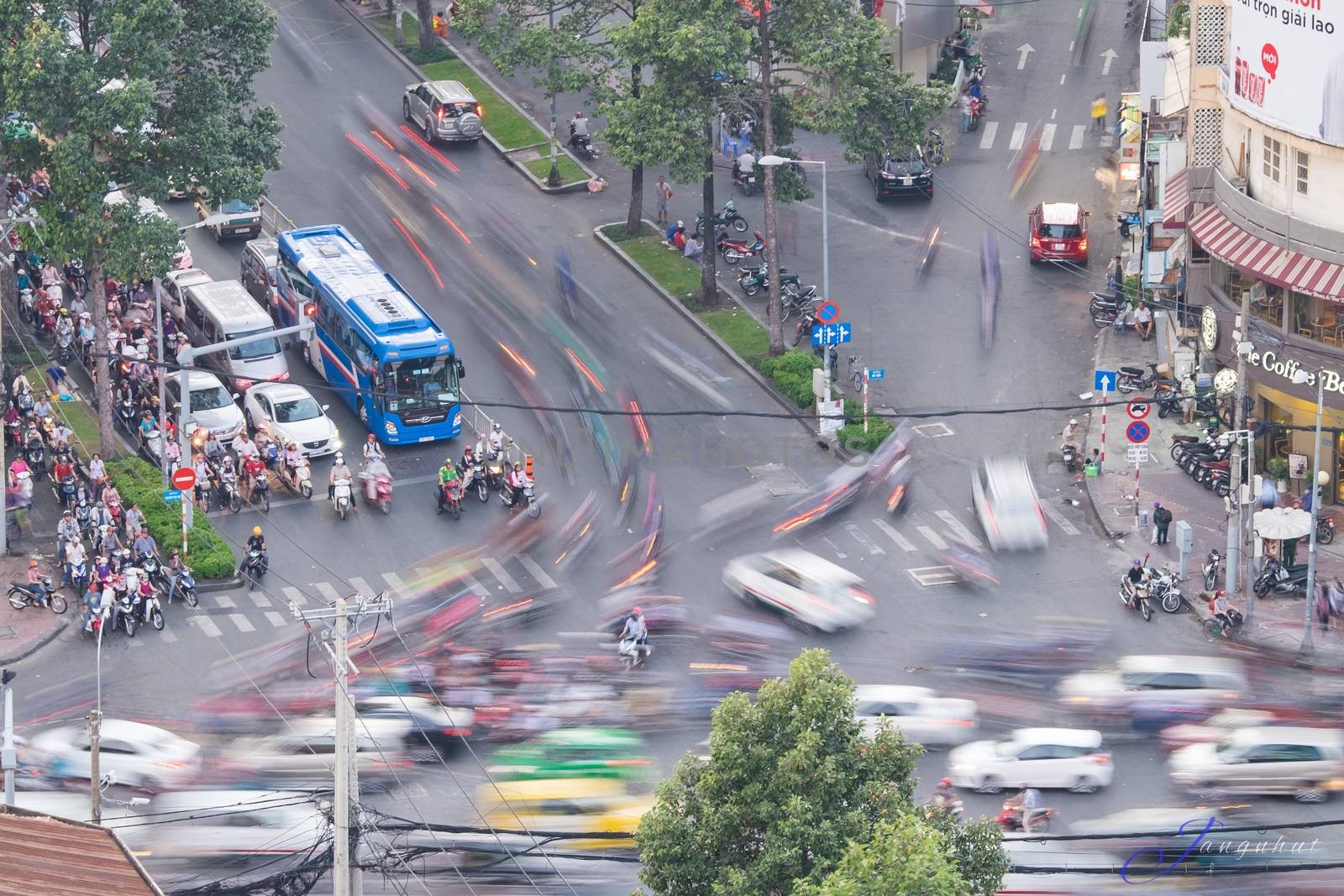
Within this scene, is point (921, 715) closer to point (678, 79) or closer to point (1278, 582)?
point (1278, 582)

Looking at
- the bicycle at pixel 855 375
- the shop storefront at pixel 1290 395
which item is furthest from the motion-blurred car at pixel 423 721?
the shop storefront at pixel 1290 395

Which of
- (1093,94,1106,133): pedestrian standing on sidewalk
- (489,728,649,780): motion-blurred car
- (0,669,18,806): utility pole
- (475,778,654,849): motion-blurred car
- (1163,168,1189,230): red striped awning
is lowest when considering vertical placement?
(1093,94,1106,133): pedestrian standing on sidewalk

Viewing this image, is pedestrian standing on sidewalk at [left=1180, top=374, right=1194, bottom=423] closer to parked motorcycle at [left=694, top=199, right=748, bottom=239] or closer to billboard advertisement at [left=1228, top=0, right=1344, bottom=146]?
billboard advertisement at [left=1228, top=0, right=1344, bottom=146]

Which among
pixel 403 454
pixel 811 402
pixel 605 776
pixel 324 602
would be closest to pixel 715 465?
pixel 811 402

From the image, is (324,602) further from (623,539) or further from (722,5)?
(722,5)

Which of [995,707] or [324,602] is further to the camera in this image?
[324,602]

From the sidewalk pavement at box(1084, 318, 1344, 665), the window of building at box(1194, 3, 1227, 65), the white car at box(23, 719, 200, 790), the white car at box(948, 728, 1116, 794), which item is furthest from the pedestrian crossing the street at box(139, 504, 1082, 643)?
the window of building at box(1194, 3, 1227, 65)

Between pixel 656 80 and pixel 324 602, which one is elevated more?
pixel 656 80
